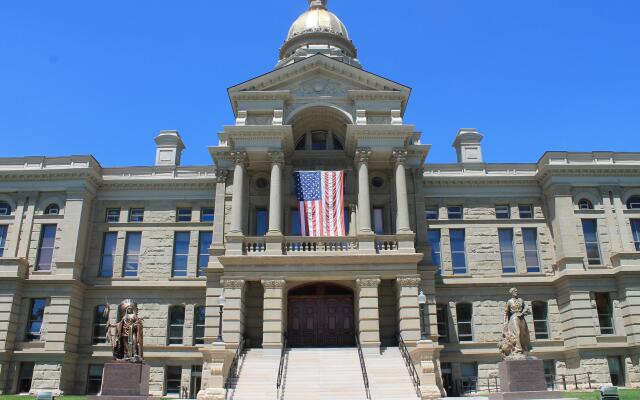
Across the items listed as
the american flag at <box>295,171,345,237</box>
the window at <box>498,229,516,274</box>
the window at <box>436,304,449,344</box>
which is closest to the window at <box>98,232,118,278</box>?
the american flag at <box>295,171,345,237</box>

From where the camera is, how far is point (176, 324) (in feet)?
110

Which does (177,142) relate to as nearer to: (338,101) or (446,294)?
(338,101)

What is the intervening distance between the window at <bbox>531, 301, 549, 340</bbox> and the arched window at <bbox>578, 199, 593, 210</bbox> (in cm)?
624

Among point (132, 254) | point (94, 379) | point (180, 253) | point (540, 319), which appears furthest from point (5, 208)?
point (540, 319)

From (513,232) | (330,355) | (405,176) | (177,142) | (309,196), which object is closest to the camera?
(330,355)

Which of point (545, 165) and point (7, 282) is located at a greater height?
point (545, 165)

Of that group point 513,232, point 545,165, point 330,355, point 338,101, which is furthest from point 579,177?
point 330,355

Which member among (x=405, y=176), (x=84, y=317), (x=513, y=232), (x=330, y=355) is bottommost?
(x=330, y=355)

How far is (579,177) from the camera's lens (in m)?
33.8

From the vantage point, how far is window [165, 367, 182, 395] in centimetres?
3188

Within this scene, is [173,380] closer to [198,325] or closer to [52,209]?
[198,325]

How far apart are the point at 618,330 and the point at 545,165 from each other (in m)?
10.2

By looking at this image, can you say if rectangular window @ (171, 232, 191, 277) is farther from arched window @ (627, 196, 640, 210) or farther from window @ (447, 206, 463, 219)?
arched window @ (627, 196, 640, 210)

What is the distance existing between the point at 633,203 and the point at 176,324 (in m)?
28.9
